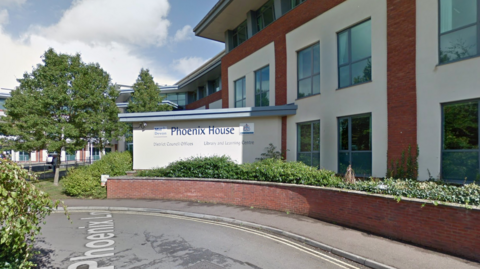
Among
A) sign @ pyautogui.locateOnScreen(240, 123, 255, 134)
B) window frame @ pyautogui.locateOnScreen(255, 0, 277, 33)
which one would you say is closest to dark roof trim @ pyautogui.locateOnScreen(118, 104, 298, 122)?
sign @ pyautogui.locateOnScreen(240, 123, 255, 134)

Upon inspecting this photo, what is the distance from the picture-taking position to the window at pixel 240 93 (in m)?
18.5

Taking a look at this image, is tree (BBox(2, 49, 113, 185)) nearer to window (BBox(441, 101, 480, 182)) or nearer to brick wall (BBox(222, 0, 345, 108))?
brick wall (BBox(222, 0, 345, 108))

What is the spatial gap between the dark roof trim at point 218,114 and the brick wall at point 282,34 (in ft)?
3.33

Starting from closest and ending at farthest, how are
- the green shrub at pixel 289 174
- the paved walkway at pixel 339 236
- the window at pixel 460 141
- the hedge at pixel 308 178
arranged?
the paved walkway at pixel 339 236, the hedge at pixel 308 178, the window at pixel 460 141, the green shrub at pixel 289 174

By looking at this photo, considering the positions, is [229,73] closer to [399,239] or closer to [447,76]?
[447,76]

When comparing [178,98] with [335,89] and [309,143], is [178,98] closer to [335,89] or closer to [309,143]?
[309,143]

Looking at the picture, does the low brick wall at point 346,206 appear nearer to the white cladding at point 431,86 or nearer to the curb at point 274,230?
the curb at point 274,230

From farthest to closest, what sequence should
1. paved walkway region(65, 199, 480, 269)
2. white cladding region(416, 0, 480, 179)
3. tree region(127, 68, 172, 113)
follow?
tree region(127, 68, 172, 113)
white cladding region(416, 0, 480, 179)
paved walkway region(65, 199, 480, 269)

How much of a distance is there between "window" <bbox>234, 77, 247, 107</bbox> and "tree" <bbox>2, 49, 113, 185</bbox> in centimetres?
905

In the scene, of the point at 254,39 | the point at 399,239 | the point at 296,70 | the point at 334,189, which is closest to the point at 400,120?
the point at 334,189

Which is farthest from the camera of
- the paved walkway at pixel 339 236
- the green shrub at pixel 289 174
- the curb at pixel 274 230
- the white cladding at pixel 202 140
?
the white cladding at pixel 202 140

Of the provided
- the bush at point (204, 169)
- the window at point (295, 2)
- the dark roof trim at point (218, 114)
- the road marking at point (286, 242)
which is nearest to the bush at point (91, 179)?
the bush at point (204, 169)

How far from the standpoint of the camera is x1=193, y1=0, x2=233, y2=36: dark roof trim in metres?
17.2

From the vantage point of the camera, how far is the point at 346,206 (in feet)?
24.2
